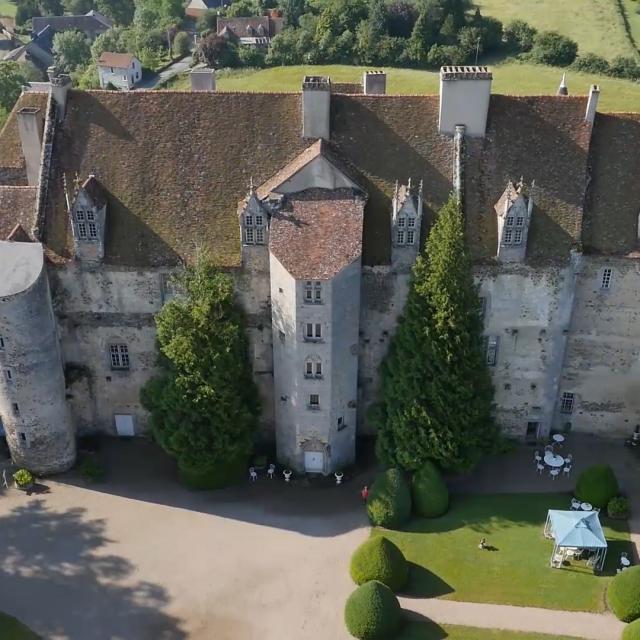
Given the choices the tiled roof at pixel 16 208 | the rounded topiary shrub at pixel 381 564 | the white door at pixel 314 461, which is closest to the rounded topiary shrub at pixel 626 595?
the rounded topiary shrub at pixel 381 564

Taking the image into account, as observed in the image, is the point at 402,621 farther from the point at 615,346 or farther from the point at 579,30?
the point at 579,30

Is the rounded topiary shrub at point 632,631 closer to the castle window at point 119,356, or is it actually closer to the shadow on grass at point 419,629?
the shadow on grass at point 419,629

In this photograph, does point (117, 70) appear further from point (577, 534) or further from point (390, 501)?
point (577, 534)

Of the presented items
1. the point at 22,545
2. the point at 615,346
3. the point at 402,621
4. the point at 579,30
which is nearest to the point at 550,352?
the point at 615,346

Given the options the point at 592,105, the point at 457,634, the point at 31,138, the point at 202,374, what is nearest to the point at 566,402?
the point at 457,634

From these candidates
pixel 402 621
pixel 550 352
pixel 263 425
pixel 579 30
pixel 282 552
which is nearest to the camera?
pixel 402 621

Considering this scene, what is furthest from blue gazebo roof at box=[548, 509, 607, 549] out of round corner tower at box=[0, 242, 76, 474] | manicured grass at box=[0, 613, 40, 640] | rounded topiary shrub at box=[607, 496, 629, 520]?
round corner tower at box=[0, 242, 76, 474]
